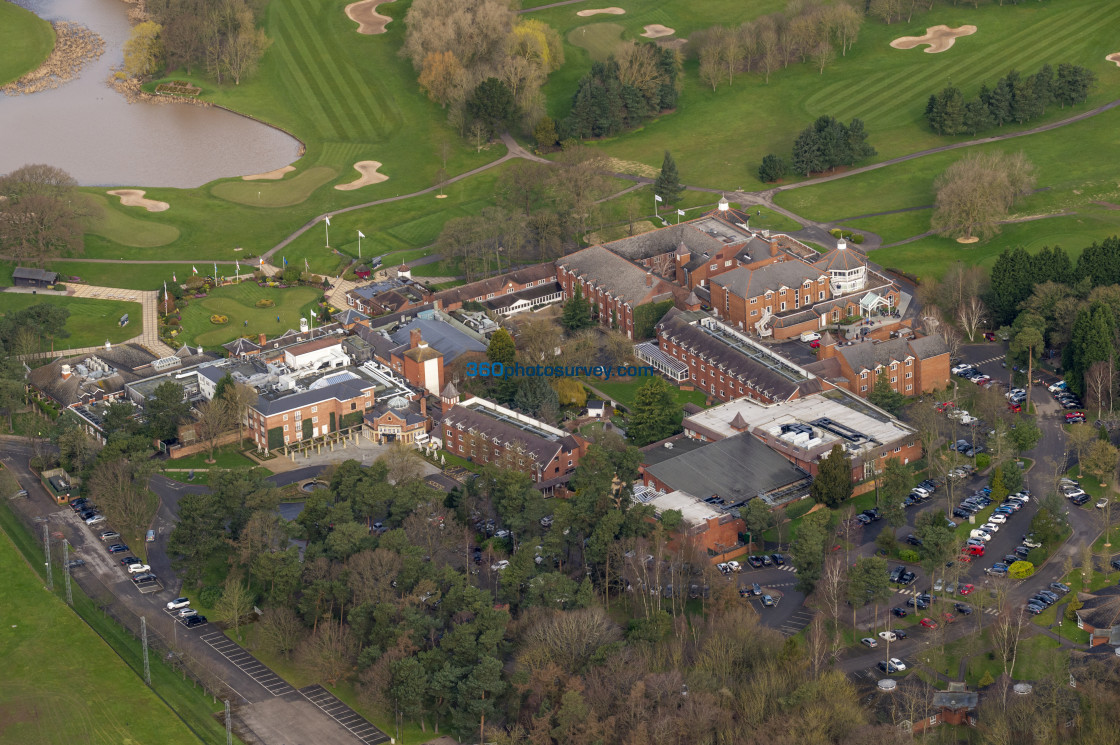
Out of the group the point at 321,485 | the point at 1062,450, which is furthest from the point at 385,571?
the point at 1062,450

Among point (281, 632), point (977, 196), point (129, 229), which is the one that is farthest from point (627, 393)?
point (129, 229)

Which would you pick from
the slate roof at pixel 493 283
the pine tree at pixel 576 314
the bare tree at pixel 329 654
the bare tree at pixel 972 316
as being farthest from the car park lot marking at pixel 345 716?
the bare tree at pixel 972 316

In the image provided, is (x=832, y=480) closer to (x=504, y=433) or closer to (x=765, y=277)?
(x=504, y=433)

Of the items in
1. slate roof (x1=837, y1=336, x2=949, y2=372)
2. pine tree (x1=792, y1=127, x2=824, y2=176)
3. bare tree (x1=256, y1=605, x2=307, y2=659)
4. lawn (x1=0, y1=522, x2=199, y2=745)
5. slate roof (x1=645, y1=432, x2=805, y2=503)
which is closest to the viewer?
lawn (x1=0, y1=522, x2=199, y2=745)

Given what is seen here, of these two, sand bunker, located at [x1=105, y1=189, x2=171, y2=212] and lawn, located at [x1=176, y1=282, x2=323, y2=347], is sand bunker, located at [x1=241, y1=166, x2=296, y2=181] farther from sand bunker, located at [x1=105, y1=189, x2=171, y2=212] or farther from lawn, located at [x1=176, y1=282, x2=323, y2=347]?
lawn, located at [x1=176, y1=282, x2=323, y2=347]

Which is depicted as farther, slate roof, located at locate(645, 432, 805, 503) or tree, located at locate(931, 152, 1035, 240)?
tree, located at locate(931, 152, 1035, 240)

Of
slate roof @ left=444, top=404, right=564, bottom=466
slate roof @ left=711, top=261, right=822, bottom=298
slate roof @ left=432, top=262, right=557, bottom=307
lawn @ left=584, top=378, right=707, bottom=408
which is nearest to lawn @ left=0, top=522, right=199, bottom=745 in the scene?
slate roof @ left=444, top=404, right=564, bottom=466
